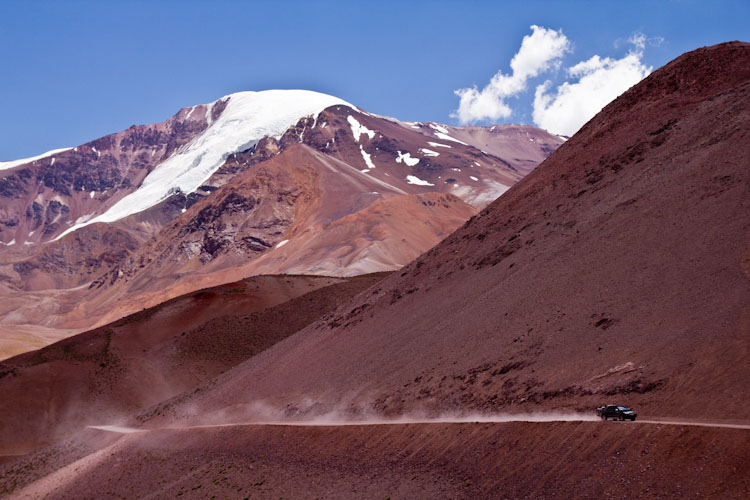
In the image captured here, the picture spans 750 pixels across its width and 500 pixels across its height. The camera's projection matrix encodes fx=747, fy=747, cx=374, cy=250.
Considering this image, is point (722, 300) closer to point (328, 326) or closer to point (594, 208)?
point (594, 208)

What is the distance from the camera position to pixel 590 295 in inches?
1166

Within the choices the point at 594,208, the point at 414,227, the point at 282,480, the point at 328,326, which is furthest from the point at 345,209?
the point at 282,480

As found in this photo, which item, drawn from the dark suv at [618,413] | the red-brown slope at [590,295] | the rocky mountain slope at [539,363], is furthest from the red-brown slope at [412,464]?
the red-brown slope at [590,295]

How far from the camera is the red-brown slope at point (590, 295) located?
75.7ft

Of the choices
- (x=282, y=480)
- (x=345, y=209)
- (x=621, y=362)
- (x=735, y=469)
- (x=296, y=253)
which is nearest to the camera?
(x=735, y=469)

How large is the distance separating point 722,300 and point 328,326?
94.0 feet

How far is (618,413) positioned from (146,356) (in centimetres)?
4797

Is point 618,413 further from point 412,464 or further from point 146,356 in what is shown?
point 146,356

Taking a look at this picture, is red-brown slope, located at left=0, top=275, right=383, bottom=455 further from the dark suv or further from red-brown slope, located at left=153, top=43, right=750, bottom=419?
the dark suv

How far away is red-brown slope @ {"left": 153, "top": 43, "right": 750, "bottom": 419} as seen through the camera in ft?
75.7

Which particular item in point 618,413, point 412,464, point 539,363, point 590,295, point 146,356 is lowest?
point 412,464

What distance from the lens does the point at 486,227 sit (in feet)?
154

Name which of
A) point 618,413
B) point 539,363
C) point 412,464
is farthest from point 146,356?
point 618,413

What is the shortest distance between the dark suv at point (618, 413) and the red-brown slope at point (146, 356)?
41176 mm
